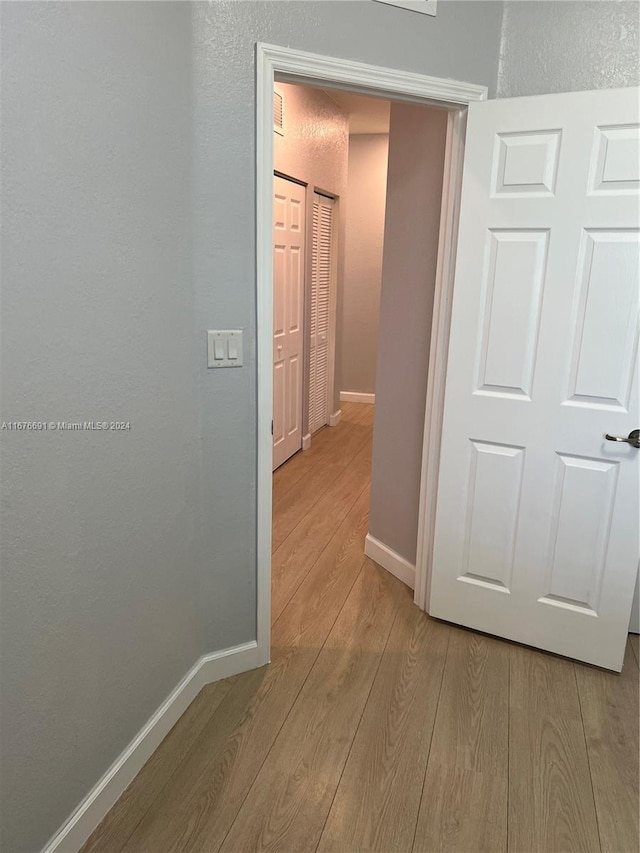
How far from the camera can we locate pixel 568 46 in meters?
1.94

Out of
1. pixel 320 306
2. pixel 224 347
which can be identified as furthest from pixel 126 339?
pixel 320 306

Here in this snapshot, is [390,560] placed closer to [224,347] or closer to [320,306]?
[224,347]

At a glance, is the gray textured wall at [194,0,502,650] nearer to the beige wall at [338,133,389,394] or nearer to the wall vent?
the wall vent

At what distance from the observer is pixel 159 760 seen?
1.78 metres

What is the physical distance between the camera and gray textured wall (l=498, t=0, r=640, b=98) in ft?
6.17

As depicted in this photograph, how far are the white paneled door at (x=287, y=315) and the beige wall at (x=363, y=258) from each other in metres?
1.45

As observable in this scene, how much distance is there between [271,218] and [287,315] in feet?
7.76

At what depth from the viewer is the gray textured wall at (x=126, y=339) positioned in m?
1.22

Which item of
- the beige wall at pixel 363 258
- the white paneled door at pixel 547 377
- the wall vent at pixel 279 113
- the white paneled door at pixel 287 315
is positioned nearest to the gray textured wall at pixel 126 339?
the white paneled door at pixel 547 377

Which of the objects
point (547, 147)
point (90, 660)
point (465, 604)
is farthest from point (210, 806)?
point (547, 147)

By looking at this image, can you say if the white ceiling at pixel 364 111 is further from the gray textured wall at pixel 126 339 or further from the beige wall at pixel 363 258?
the gray textured wall at pixel 126 339

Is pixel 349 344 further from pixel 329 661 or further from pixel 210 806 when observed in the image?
pixel 210 806

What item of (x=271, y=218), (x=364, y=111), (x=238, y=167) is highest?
(x=364, y=111)

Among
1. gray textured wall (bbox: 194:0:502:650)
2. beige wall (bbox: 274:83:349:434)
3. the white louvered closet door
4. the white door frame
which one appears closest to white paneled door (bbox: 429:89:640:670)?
the white door frame
